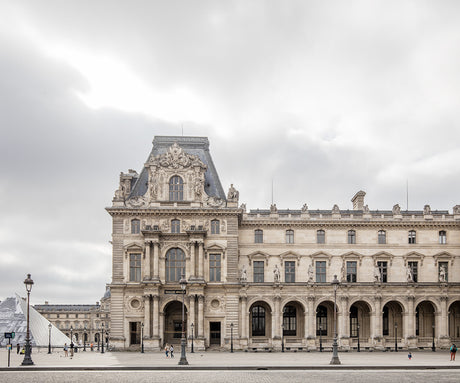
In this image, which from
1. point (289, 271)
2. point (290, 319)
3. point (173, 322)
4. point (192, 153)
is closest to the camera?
point (173, 322)

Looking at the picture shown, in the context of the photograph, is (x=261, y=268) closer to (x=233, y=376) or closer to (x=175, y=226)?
(x=175, y=226)

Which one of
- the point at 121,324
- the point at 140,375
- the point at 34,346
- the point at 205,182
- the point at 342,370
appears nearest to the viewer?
the point at 140,375

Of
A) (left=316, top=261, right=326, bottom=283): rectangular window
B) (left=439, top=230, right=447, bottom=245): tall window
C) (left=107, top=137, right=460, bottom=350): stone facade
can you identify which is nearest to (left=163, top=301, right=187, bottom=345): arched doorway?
(left=107, top=137, right=460, bottom=350): stone facade

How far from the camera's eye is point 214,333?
223 feet

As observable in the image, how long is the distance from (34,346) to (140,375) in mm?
55421

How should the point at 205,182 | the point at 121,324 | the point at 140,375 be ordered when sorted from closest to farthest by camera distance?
the point at 140,375
the point at 121,324
the point at 205,182

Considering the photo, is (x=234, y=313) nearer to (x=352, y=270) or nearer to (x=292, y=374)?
(x=352, y=270)

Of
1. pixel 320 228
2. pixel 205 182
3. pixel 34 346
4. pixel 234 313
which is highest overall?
pixel 205 182

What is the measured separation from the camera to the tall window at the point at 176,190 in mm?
69000

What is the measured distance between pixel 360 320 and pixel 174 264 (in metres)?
24.4

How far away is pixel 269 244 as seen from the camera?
73.2 meters

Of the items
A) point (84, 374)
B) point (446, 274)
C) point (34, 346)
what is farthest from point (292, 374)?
point (34, 346)

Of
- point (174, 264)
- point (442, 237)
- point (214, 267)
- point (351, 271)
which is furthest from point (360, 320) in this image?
point (174, 264)

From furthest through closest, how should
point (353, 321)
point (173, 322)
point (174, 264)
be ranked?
point (353, 321) < point (173, 322) < point (174, 264)
